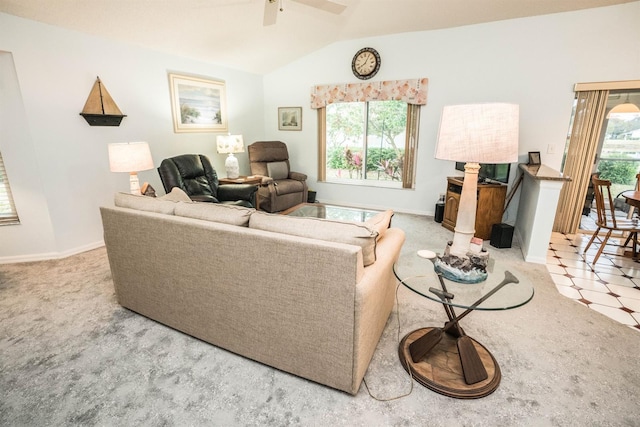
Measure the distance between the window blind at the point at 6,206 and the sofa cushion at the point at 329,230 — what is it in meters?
3.02

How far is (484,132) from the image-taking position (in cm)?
143

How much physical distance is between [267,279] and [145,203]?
1.08 meters

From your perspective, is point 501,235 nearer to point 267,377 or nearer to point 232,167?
point 267,377

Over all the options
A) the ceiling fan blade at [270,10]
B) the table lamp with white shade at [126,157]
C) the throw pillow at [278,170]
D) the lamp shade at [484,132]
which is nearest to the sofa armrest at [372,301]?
the lamp shade at [484,132]

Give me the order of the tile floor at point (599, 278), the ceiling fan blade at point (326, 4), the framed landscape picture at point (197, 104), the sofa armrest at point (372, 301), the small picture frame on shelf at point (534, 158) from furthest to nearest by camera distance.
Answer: the framed landscape picture at point (197, 104) < the small picture frame on shelf at point (534, 158) < the ceiling fan blade at point (326, 4) < the tile floor at point (599, 278) < the sofa armrest at point (372, 301)

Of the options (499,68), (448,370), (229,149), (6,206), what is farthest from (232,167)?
(499,68)

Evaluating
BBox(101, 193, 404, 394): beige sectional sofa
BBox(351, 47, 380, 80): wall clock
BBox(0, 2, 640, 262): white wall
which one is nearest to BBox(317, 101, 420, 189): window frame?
BBox(0, 2, 640, 262): white wall

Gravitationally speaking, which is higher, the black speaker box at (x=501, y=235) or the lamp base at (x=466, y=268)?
the lamp base at (x=466, y=268)

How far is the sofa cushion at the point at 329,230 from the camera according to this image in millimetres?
1458

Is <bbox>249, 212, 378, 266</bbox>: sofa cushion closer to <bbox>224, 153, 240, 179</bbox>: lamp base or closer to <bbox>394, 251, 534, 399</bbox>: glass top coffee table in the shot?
<bbox>394, 251, 534, 399</bbox>: glass top coffee table

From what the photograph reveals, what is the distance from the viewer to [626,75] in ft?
11.1

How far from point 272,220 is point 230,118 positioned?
3.84 m

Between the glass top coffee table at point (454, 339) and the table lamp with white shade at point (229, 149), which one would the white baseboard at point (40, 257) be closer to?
the table lamp with white shade at point (229, 149)

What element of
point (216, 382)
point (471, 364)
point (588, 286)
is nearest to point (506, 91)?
point (588, 286)
